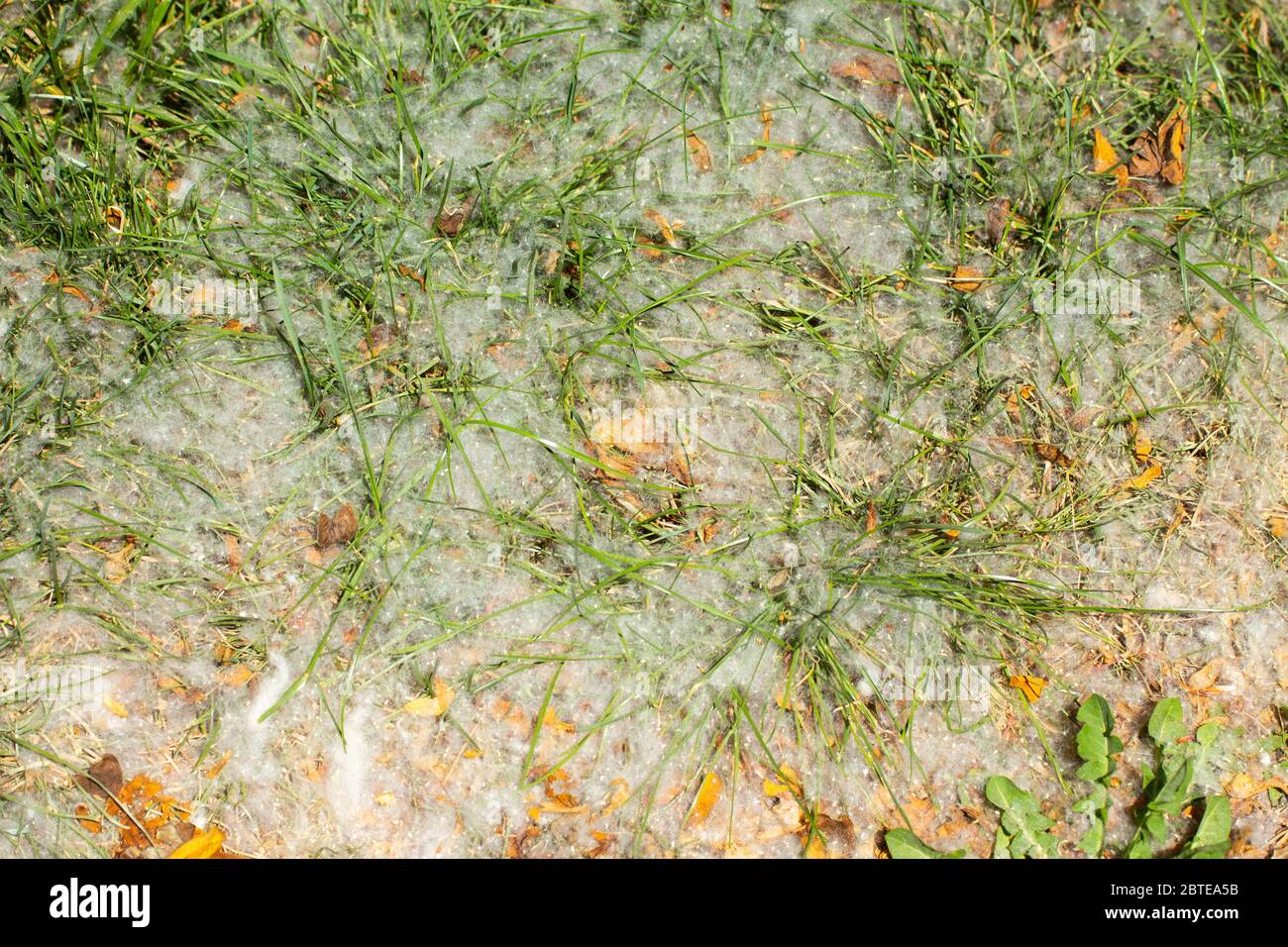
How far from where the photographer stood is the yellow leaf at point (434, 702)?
217 cm

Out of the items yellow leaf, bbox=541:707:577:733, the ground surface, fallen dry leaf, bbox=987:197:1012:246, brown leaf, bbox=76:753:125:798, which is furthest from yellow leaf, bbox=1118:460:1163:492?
brown leaf, bbox=76:753:125:798

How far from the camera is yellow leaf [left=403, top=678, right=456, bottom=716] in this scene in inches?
85.4

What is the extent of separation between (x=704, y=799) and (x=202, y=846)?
1122mm

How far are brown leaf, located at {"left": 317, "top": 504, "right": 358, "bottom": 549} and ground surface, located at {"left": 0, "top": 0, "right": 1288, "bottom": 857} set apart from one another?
1cm

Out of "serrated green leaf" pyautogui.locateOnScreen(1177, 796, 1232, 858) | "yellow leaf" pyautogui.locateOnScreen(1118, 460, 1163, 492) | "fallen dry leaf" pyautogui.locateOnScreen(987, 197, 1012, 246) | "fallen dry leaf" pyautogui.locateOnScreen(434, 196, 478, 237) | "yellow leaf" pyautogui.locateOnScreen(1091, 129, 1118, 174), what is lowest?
"serrated green leaf" pyautogui.locateOnScreen(1177, 796, 1232, 858)

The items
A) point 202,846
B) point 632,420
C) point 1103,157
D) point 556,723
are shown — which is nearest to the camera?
point 202,846

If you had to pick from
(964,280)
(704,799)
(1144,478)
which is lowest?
(704,799)

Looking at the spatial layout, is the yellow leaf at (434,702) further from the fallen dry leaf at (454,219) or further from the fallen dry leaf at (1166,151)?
the fallen dry leaf at (1166,151)

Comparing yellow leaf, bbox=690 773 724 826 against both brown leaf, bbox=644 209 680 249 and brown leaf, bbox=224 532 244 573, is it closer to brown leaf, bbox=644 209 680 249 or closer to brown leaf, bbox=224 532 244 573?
brown leaf, bbox=224 532 244 573

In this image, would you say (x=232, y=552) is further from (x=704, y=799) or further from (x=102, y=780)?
(x=704, y=799)

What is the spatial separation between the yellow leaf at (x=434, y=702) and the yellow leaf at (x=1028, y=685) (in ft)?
4.39

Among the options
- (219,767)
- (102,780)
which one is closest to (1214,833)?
(219,767)

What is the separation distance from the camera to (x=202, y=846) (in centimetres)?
208
